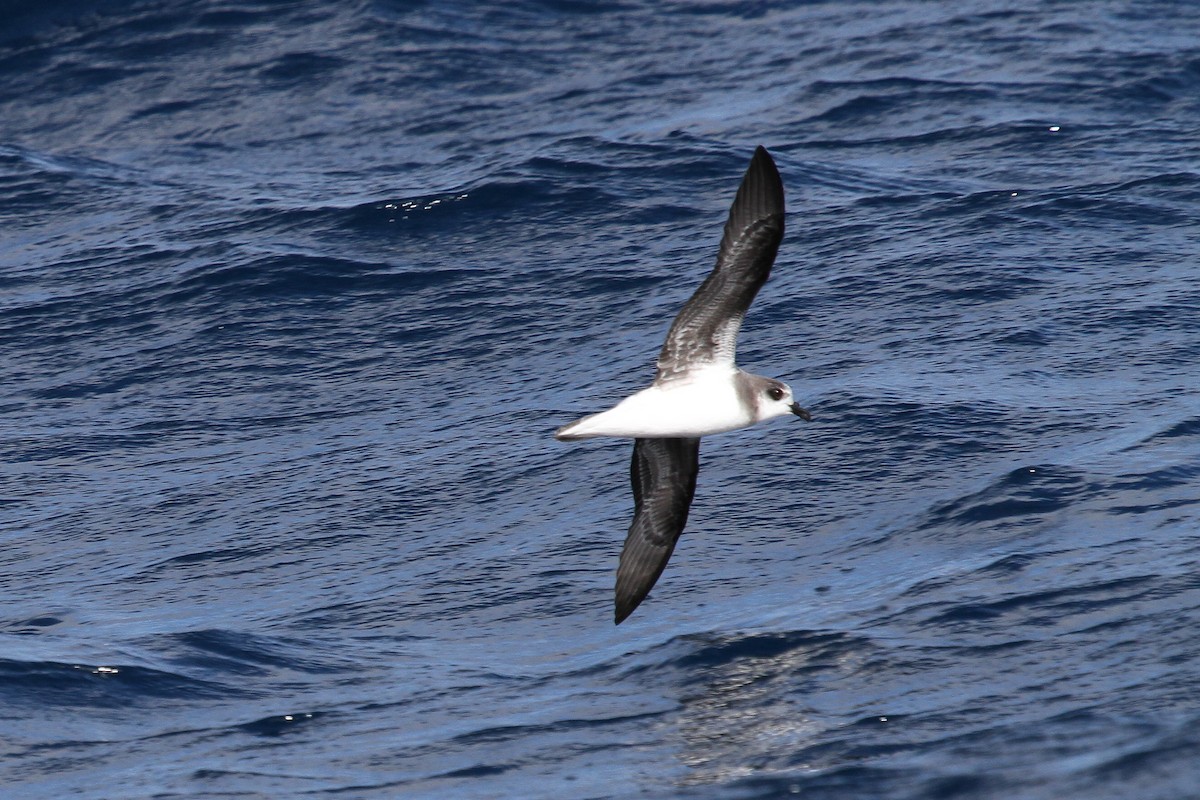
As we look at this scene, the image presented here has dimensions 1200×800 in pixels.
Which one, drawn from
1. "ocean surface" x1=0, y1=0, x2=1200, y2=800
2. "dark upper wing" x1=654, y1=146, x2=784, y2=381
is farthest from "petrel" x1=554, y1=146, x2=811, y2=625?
"ocean surface" x1=0, y1=0, x2=1200, y2=800

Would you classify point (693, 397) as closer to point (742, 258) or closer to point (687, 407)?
point (687, 407)

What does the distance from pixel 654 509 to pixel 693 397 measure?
1.12 metres

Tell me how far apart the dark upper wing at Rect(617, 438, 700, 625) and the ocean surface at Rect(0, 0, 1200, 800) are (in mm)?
547

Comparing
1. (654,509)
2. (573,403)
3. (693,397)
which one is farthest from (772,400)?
(573,403)

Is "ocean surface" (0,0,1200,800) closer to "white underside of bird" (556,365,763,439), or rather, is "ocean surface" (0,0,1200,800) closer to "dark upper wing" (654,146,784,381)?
"white underside of bird" (556,365,763,439)

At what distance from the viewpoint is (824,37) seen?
2300 centimetres

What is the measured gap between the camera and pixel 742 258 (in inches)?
356

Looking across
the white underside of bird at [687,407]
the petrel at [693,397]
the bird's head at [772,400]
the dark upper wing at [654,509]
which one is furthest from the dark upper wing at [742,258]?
the dark upper wing at [654,509]

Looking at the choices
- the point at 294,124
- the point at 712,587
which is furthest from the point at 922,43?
the point at 712,587

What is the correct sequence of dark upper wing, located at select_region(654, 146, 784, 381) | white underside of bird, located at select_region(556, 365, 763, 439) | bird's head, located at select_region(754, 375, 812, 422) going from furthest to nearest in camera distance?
1. bird's head, located at select_region(754, 375, 812, 422)
2. white underside of bird, located at select_region(556, 365, 763, 439)
3. dark upper wing, located at select_region(654, 146, 784, 381)

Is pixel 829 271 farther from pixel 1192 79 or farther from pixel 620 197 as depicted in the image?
pixel 1192 79

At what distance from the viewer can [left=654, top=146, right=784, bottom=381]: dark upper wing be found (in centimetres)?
896

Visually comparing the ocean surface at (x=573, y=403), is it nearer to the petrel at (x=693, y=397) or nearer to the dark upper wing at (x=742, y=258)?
the petrel at (x=693, y=397)

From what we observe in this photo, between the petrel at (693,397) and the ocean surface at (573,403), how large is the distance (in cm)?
78
